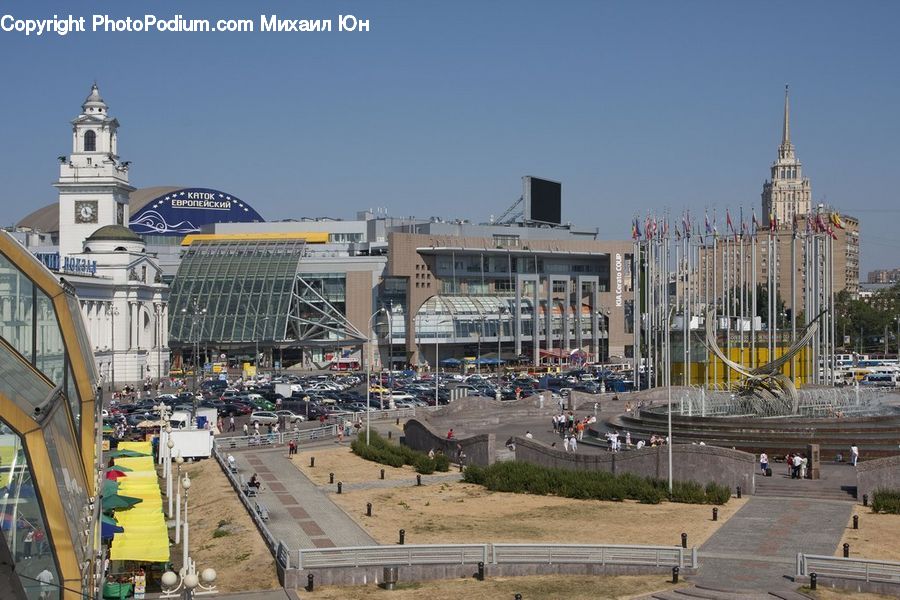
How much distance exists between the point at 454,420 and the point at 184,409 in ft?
58.1

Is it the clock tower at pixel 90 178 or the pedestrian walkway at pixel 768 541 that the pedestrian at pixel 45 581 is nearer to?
the pedestrian walkway at pixel 768 541

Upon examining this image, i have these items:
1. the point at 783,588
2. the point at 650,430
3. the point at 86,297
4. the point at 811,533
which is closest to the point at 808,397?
the point at 650,430

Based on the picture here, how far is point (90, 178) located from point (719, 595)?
100483 millimetres

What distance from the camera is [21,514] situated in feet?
46.6

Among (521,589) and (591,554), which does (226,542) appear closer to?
(521,589)

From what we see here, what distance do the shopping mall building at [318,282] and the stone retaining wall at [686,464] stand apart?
6975 centimetres

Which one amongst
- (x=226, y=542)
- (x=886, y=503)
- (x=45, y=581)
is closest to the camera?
(x=45, y=581)

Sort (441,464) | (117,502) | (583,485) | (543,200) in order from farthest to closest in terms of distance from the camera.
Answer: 1. (543,200)
2. (441,464)
3. (583,485)
4. (117,502)

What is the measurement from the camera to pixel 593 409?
267ft

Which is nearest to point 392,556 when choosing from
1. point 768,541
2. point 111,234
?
point 768,541

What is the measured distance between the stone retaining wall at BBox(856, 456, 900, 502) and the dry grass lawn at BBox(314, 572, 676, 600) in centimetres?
1487

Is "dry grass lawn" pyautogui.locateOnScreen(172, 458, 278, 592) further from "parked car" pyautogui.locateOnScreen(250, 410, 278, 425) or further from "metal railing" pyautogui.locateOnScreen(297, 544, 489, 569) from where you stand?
"parked car" pyautogui.locateOnScreen(250, 410, 278, 425)

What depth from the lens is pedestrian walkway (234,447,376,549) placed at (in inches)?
1446

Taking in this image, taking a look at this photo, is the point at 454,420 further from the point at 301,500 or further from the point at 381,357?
the point at 381,357
